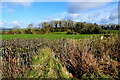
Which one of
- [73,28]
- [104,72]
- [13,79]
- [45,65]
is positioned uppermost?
[73,28]

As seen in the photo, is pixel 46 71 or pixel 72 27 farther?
pixel 72 27

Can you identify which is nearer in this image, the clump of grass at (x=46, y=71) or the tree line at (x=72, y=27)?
the clump of grass at (x=46, y=71)

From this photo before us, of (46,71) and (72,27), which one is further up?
(72,27)

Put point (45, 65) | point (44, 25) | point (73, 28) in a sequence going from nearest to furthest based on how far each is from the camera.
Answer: point (45, 65), point (73, 28), point (44, 25)

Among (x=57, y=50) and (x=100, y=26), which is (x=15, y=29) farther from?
(x=57, y=50)

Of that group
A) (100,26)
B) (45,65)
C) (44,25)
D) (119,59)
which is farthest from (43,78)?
(44,25)

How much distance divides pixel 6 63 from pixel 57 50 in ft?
5.11

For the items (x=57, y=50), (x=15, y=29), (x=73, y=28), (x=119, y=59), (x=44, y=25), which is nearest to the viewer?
(x=119, y=59)

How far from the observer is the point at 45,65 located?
2.47 m

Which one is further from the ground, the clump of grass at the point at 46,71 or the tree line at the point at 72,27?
the tree line at the point at 72,27

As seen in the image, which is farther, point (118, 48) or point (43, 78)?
point (118, 48)

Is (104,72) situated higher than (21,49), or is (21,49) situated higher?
(21,49)

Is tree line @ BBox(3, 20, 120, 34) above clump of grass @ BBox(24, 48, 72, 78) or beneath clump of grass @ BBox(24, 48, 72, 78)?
above

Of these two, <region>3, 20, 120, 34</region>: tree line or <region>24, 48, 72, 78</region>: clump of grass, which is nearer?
<region>24, 48, 72, 78</region>: clump of grass
